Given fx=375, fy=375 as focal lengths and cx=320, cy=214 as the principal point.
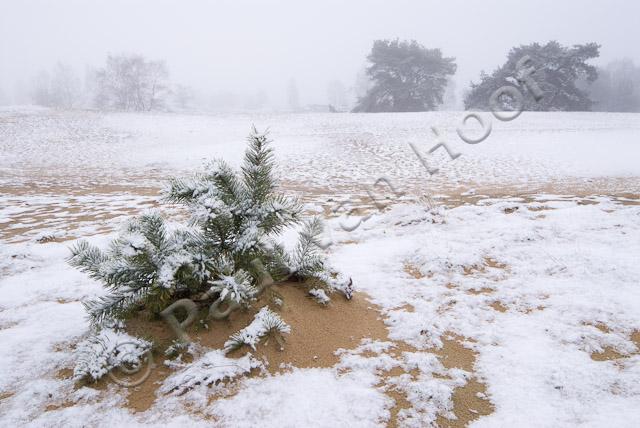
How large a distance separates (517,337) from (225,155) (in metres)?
14.2

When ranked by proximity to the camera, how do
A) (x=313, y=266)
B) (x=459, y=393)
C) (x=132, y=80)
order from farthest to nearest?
(x=132, y=80) → (x=313, y=266) → (x=459, y=393)

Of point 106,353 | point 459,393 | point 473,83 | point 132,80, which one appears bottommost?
point 459,393

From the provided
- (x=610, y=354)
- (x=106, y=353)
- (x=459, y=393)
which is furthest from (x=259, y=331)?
(x=610, y=354)

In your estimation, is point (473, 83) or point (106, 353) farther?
point (473, 83)

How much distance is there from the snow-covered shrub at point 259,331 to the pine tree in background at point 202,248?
0.15 m

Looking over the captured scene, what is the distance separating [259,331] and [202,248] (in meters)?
0.61

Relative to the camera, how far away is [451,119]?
21.7 metres

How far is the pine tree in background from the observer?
211 centimetres

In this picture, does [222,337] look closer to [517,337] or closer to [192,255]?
[192,255]

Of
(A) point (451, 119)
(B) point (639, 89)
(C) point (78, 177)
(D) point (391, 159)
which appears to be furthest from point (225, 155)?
(B) point (639, 89)

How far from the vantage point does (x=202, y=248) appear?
2.31 m

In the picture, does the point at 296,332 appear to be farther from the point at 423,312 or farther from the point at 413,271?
the point at 413,271

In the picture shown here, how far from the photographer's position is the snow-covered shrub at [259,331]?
220 cm

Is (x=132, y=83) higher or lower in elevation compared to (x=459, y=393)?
higher
